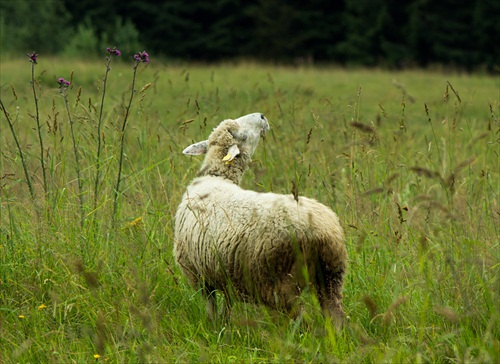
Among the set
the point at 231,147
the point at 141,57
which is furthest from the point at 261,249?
the point at 141,57

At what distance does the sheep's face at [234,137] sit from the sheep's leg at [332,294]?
1.10m

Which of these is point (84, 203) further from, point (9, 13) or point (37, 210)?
point (9, 13)

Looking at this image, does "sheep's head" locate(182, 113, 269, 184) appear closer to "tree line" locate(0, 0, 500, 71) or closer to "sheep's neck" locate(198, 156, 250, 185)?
"sheep's neck" locate(198, 156, 250, 185)

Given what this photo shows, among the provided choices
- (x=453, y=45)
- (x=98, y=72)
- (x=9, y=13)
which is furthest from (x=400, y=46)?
(x=98, y=72)

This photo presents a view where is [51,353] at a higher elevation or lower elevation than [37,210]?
lower

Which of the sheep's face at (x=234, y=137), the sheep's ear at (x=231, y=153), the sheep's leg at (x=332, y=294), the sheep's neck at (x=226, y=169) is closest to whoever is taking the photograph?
the sheep's leg at (x=332, y=294)

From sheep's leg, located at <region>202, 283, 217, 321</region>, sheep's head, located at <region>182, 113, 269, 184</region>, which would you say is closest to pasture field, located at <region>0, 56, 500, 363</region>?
sheep's leg, located at <region>202, 283, 217, 321</region>

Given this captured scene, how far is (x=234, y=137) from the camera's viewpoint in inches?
170

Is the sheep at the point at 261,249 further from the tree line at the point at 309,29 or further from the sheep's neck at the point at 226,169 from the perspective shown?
the tree line at the point at 309,29

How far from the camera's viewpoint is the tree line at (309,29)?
1151 inches

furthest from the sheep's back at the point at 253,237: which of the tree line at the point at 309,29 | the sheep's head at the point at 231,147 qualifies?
the tree line at the point at 309,29

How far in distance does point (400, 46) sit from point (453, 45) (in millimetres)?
2299

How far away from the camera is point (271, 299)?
3.23 m

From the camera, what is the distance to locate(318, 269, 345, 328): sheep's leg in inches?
129
